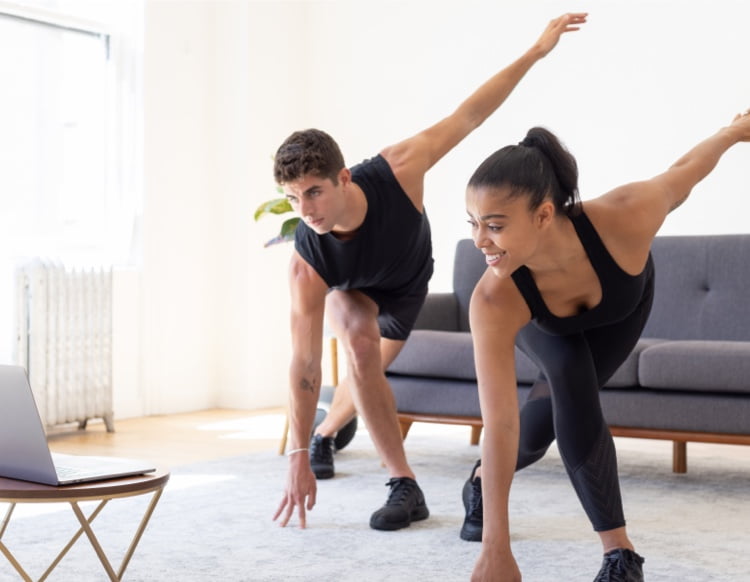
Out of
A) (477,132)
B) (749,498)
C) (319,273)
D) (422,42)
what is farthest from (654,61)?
(319,273)

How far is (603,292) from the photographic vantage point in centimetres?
195

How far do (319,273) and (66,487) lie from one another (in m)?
1.11

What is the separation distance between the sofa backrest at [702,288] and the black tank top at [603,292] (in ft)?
6.05

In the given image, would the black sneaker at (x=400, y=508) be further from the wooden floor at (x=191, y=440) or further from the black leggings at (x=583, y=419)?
the wooden floor at (x=191, y=440)

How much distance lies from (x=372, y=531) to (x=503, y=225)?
1126 mm

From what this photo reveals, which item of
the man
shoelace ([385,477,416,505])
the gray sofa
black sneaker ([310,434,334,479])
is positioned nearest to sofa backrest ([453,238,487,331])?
the gray sofa

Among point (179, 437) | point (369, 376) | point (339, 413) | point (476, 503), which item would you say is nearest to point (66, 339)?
point (179, 437)

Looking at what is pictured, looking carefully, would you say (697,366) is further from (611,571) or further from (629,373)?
(611,571)

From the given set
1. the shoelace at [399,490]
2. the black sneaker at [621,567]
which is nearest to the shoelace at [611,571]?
the black sneaker at [621,567]

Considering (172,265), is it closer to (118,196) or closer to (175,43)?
(118,196)

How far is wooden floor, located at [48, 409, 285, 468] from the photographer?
402 centimetres

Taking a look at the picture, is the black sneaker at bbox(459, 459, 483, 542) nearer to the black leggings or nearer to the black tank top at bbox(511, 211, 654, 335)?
the black leggings

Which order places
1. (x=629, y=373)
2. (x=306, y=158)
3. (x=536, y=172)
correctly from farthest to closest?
1. (x=629, y=373)
2. (x=306, y=158)
3. (x=536, y=172)

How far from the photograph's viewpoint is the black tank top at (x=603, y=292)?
6.24ft
